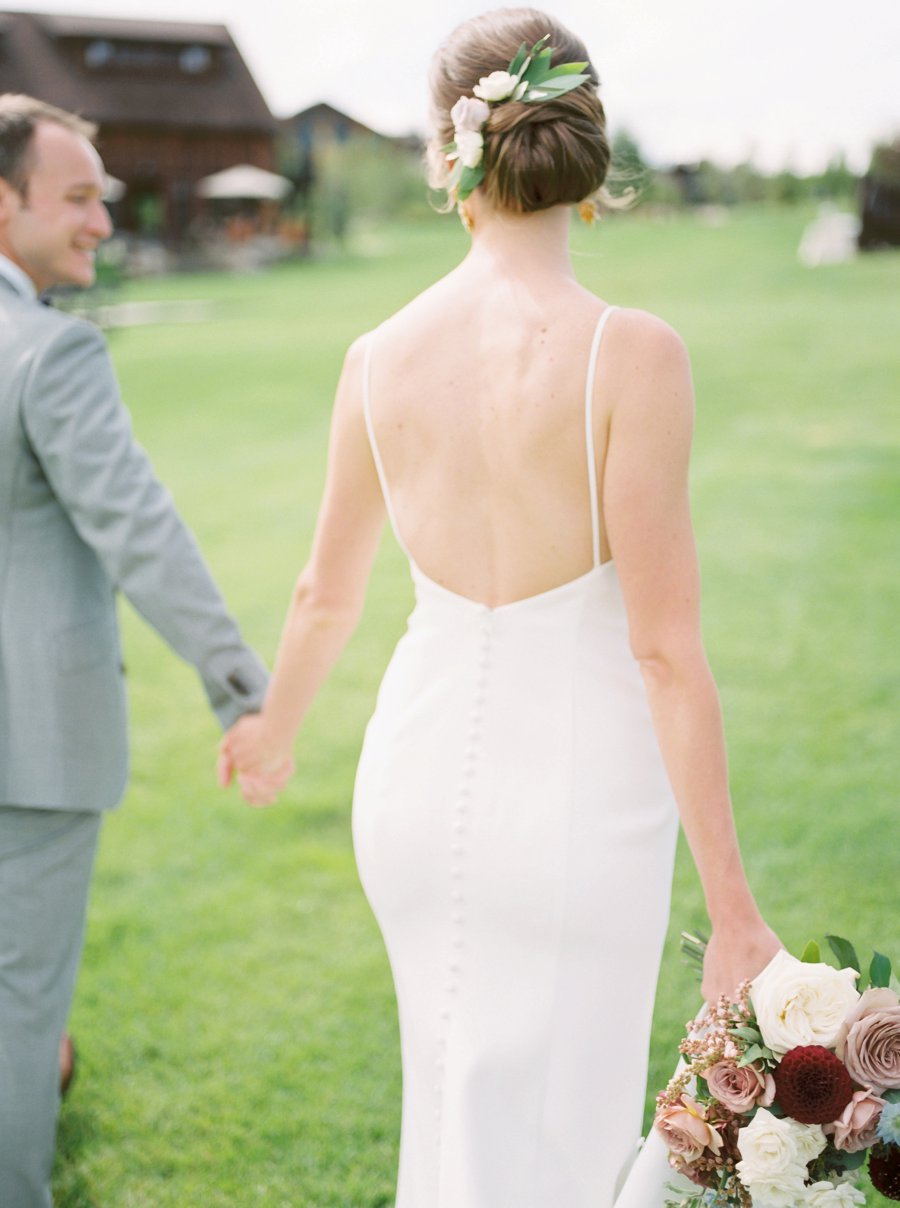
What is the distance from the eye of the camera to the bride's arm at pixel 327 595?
7.56ft

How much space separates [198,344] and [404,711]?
2219 centimetres

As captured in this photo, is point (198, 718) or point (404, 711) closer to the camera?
point (404, 711)

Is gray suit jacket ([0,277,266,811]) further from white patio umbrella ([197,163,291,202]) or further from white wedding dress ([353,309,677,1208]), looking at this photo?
white patio umbrella ([197,163,291,202])

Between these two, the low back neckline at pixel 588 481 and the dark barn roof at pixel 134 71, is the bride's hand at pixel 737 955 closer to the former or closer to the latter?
the low back neckline at pixel 588 481

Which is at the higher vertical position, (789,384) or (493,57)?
(493,57)

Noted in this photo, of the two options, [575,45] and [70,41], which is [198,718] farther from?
[70,41]

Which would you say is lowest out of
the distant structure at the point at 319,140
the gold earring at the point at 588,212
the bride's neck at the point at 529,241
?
the bride's neck at the point at 529,241

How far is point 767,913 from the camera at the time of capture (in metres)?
4.39

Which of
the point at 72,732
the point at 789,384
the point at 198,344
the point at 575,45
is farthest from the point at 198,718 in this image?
the point at 198,344

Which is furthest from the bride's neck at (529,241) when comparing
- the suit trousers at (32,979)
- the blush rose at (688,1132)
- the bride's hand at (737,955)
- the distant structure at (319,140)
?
the distant structure at (319,140)

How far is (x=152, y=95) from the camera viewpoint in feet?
161

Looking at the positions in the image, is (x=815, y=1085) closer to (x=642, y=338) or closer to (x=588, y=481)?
(x=588, y=481)

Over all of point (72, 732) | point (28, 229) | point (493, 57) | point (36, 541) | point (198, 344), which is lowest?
point (198, 344)

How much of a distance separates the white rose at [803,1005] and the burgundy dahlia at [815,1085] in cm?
2
